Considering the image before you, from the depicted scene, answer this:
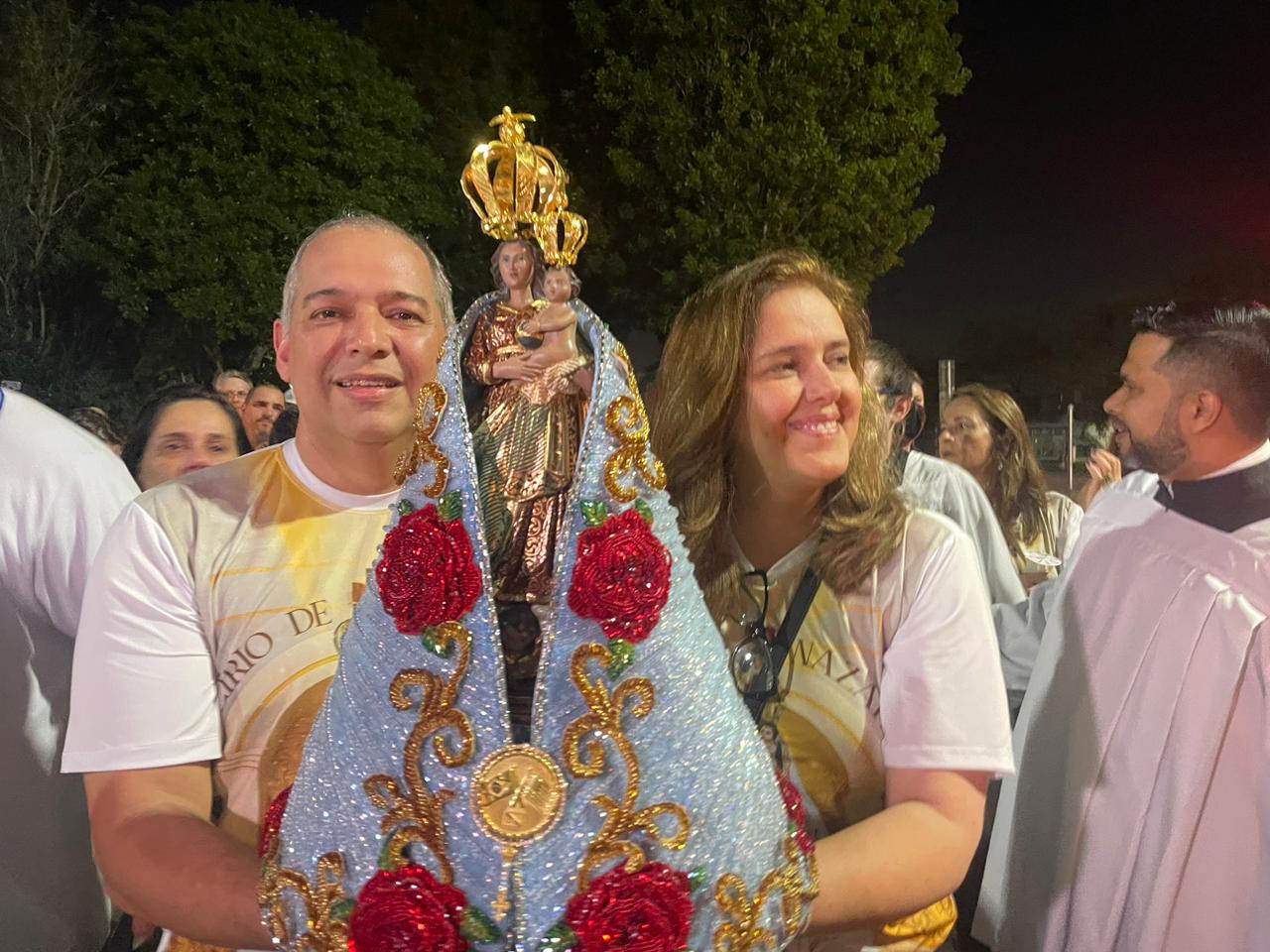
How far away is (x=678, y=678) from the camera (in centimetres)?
97

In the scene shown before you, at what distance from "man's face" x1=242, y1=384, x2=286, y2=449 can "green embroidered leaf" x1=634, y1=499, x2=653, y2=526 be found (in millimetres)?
2031

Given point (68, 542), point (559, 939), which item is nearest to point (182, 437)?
point (68, 542)

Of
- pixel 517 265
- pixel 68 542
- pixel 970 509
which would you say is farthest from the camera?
pixel 970 509

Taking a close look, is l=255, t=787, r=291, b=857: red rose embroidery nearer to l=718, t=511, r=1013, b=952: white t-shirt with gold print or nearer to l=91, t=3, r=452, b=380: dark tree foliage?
l=718, t=511, r=1013, b=952: white t-shirt with gold print

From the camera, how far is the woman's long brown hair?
4.66ft

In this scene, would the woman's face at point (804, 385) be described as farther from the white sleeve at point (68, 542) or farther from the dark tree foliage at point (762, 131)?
the white sleeve at point (68, 542)

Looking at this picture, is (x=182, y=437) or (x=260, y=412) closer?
(x=182, y=437)

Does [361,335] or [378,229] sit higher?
[378,229]

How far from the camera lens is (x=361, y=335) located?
139 centimetres

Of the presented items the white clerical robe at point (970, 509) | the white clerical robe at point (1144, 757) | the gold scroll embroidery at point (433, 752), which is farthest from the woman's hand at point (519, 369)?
the white clerical robe at point (970, 509)

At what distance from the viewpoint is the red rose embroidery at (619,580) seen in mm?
946

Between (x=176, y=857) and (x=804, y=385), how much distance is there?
1138mm

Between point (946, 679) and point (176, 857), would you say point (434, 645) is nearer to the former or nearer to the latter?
point (176, 857)

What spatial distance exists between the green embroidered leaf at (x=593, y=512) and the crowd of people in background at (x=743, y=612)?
510 millimetres
